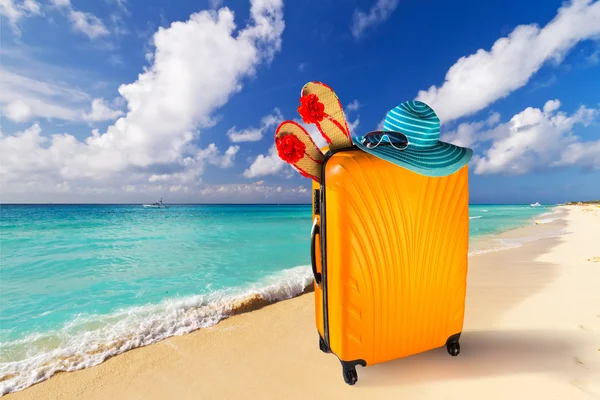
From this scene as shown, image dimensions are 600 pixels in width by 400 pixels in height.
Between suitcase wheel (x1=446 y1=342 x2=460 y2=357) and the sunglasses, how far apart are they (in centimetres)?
132

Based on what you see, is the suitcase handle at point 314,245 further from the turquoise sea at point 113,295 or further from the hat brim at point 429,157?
the turquoise sea at point 113,295

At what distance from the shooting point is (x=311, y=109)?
1.56 metres

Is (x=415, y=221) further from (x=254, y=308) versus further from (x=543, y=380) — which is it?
(x=254, y=308)

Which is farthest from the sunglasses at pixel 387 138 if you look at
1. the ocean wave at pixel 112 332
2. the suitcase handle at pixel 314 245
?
the ocean wave at pixel 112 332

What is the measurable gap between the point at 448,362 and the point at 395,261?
787 mm

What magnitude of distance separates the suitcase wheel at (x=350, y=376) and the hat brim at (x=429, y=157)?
1174 millimetres

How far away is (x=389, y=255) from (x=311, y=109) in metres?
0.92

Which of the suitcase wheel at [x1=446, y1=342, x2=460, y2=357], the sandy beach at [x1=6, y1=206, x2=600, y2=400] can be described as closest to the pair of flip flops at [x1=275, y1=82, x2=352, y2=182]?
the sandy beach at [x1=6, y1=206, x2=600, y2=400]

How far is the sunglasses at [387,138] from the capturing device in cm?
164

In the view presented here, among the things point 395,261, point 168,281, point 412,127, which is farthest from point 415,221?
point 168,281

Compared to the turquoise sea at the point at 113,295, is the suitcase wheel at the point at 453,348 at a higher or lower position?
higher

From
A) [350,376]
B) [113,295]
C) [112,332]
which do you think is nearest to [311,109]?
[350,376]

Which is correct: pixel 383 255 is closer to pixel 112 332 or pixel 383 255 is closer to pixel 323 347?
pixel 323 347

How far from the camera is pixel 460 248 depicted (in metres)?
1.81
